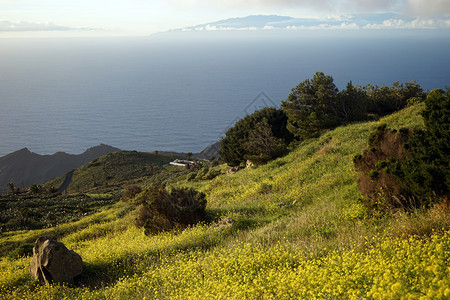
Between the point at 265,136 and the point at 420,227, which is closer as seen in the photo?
the point at 420,227

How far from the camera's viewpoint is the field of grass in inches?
181

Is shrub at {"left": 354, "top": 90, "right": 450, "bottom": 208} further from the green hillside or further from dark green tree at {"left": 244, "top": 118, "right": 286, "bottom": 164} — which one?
the green hillside

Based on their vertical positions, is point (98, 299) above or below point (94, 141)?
above

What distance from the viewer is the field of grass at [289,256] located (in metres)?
4.59

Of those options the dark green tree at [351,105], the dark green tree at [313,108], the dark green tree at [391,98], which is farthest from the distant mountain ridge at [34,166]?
the dark green tree at [391,98]

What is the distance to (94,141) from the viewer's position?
633 feet

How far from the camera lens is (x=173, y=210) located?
546 inches

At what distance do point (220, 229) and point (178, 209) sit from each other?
3398 mm

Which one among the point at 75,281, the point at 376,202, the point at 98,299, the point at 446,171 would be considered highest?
the point at 446,171

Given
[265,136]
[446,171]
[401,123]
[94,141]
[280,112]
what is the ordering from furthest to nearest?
[94,141]
[280,112]
[265,136]
[401,123]
[446,171]

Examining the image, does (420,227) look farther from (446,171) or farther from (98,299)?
(98,299)

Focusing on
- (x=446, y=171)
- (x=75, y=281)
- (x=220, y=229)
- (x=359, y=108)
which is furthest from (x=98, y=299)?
(x=359, y=108)

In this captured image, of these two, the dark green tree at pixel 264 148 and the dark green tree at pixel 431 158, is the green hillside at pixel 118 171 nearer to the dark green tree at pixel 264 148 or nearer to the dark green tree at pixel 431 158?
the dark green tree at pixel 264 148

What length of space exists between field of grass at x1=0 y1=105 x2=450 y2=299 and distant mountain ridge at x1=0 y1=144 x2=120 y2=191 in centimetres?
11751
